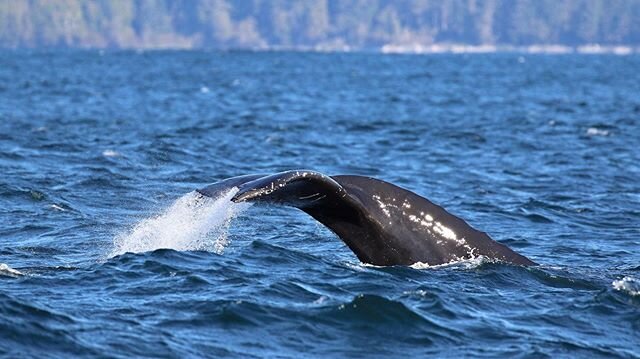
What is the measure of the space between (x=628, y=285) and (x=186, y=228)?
4237 mm

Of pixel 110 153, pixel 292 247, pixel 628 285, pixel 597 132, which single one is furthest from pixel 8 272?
pixel 597 132

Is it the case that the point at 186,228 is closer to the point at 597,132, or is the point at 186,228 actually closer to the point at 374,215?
the point at 374,215

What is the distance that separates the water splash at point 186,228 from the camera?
34.4 feet

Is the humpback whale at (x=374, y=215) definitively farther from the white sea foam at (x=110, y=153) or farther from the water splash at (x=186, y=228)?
the white sea foam at (x=110, y=153)

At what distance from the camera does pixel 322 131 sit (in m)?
31.6

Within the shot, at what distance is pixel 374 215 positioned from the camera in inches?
398

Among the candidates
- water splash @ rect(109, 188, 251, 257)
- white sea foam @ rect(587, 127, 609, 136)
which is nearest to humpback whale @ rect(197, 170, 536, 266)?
water splash @ rect(109, 188, 251, 257)

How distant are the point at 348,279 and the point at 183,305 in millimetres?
1665

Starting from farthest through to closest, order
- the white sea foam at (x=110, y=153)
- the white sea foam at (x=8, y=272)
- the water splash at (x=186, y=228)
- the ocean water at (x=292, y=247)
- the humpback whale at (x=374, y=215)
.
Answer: the white sea foam at (x=110, y=153), the white sea foam at (x=8, y=272), the water splash at (x=186, y=228), the ocean water at (x=292, y=247), the humpback whale at (x=374, y=215)

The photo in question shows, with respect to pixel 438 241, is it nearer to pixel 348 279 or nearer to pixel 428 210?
pixel 428 210

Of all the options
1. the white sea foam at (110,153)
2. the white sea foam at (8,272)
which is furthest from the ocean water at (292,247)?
the white sea foam at (110,153)

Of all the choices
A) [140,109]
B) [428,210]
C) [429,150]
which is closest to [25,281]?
[428,210]

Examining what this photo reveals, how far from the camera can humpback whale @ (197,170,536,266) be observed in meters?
9.58

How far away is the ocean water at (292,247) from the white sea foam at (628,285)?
2 cm
